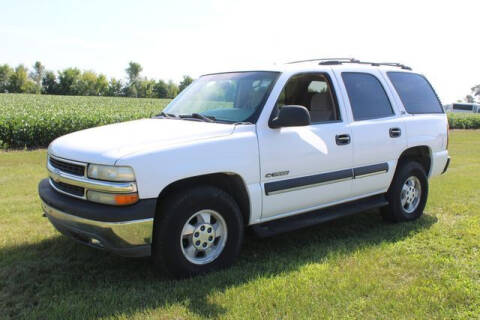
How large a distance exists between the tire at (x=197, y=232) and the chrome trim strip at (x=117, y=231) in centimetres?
16

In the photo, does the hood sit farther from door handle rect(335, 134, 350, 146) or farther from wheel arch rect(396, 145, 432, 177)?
wheel arch rect(396, 145, 432, 177)

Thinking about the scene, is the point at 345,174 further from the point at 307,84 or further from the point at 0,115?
the point at 0,115

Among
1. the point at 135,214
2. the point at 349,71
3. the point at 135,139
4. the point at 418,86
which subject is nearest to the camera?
the point at 135,214

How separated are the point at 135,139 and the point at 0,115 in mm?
12458

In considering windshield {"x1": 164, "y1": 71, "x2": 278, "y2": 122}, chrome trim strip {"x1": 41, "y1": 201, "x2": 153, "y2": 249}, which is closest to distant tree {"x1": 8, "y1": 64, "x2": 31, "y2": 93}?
windshield {"x1": 164, "y1": 71, "x2": 278, "y2": 122}

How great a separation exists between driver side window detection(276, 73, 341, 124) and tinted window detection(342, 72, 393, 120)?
0.81 feet

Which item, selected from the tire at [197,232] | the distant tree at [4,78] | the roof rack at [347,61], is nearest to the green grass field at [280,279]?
the tire at [197,232]

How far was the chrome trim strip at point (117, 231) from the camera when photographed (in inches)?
127

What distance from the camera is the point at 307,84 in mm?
4812

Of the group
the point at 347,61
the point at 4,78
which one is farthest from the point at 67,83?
the point at 347,61

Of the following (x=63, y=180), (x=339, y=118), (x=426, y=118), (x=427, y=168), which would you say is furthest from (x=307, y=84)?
(x=63, y=180)

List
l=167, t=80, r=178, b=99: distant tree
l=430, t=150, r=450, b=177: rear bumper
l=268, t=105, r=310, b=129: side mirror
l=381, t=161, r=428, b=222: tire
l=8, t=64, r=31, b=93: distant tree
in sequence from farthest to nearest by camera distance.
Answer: l=167, t=80, r=178, b=99: distant tree, l=8, t=64, r=31, b=93: distant tree, l=430, t=150, r=450, b=177: rear bumper, l=381, t=161, r=428, b=222: tire, l=268, t=105, r=310, b=129: side mirror

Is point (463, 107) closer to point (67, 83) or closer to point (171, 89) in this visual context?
point (171, 89)

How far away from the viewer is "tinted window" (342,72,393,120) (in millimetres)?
4848
